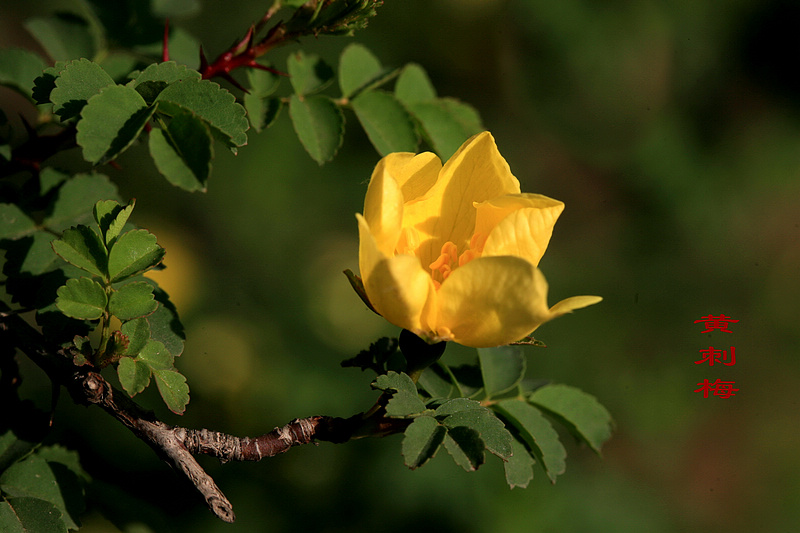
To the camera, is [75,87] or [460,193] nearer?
[75,87]

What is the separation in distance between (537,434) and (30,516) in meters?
0.76

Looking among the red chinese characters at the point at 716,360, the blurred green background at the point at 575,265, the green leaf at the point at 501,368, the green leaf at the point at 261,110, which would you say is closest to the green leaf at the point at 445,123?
the green leaf at the point at 261,110

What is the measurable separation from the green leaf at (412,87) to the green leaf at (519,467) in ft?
2.25

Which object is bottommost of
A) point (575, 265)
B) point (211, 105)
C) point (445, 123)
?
point (575, 265)

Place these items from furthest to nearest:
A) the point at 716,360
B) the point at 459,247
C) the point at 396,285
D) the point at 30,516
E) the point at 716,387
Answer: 1. the point at 716,387
2. the point at 716,360
3. the point at 459,247
4. the point at 30,516
5. the point at 396,285

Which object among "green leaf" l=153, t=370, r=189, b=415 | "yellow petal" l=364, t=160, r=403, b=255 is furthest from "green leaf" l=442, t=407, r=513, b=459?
"green leaf" l=153, t=370, r=189, b=415

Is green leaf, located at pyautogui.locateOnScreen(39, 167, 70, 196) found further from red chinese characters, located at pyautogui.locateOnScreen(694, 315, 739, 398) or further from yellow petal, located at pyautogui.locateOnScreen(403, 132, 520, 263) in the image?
red chinese characters, located at pyautogui.locateOnScreen(694, 315, 739, 398)

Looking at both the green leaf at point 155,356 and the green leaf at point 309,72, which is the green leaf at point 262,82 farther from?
the green leaf at point 155,356

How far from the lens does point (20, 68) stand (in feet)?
4.08

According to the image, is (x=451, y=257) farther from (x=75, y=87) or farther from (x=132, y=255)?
(x=75, y=87)

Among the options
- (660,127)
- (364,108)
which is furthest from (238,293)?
(660,127)

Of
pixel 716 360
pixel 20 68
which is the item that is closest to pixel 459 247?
pixel 20 68

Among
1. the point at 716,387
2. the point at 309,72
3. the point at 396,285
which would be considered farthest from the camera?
the point at 716,387

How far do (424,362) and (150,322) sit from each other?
40cm
